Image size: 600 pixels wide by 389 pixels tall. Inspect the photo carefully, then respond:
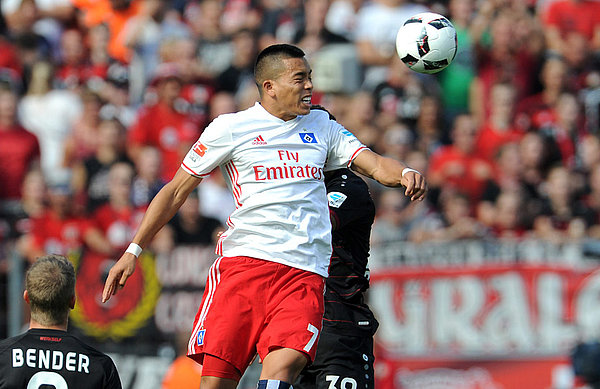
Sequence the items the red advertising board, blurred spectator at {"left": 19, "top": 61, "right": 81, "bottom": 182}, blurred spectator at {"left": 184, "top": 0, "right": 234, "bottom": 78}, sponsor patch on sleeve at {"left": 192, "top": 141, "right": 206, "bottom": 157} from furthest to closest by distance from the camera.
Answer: blurred spectator at {"left": 184, "top": 0, "right": 234, "bottom": 78} < blurred spectator at {"left": 19, "top": 61, "right": 81, "bottom": 182} < the red advertising board < sponsor patch on sleeve at {"left": 192, "top": 141, "right": 206, "bottom": 157}

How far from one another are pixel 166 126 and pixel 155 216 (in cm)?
824

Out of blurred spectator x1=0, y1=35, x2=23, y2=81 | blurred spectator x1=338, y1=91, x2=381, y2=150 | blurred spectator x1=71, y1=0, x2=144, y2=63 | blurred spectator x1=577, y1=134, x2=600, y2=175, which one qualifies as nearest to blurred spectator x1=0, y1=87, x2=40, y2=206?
blurred spectator x1=0, y1=35, x2=23, y2=81

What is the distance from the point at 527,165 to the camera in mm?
12500

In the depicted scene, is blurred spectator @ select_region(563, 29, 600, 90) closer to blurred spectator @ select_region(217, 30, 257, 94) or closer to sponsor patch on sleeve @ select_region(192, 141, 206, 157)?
blurred spectator @ select_region(217, 30, 257, 94)

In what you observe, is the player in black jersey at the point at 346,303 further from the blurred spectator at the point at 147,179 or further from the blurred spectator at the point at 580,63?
the blurred spectator at the point at 580,63

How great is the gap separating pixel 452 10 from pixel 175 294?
5771mm

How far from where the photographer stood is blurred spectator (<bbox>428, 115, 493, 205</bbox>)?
12539 millimetres

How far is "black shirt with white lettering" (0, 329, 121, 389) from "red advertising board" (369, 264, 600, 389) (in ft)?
19.5

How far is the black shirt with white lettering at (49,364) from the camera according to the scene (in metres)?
5.53

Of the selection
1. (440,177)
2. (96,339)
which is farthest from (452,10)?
(96,339)

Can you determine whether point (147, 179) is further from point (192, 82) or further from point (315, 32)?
point (315, 32)

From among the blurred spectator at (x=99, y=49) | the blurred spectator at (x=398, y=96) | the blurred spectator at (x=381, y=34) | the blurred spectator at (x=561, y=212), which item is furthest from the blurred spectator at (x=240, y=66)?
the blurred spectator at (x=561, y=212)

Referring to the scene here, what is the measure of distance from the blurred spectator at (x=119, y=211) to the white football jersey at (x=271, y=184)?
6454 mm

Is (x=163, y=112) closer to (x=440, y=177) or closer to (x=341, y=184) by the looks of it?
(x=440, y=177)
